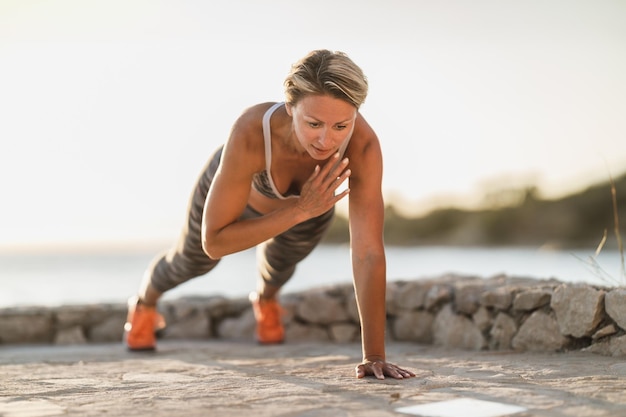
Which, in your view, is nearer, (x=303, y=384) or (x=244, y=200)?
(x=303, y=384)

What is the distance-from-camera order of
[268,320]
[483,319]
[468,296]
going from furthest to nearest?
1. [268,320]
2. [468,296]
3. [483,319]

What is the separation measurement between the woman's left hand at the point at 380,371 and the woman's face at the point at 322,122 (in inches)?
32.1

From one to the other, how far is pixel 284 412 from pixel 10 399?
3.45ft

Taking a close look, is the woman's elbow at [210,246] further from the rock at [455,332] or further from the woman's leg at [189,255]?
the rock at [455,332]

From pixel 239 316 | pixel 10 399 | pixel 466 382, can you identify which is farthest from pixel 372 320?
pixel 239 316

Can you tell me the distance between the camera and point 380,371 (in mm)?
2666

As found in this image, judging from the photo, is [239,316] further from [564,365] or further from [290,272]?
[564,365]

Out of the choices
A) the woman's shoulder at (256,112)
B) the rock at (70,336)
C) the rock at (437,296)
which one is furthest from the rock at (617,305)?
the rock at (70,336)

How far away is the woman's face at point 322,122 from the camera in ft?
8.38

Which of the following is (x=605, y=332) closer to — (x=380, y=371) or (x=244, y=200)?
(x=380, y=371)

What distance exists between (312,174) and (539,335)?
1440 millimetres

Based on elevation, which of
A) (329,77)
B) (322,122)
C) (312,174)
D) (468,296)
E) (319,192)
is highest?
(329,77)

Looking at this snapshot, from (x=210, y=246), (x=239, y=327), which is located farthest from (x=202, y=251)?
(x=239, y=327)

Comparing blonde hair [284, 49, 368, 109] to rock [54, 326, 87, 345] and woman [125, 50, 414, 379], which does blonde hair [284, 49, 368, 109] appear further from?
rock [54, 326, 87, 345]
